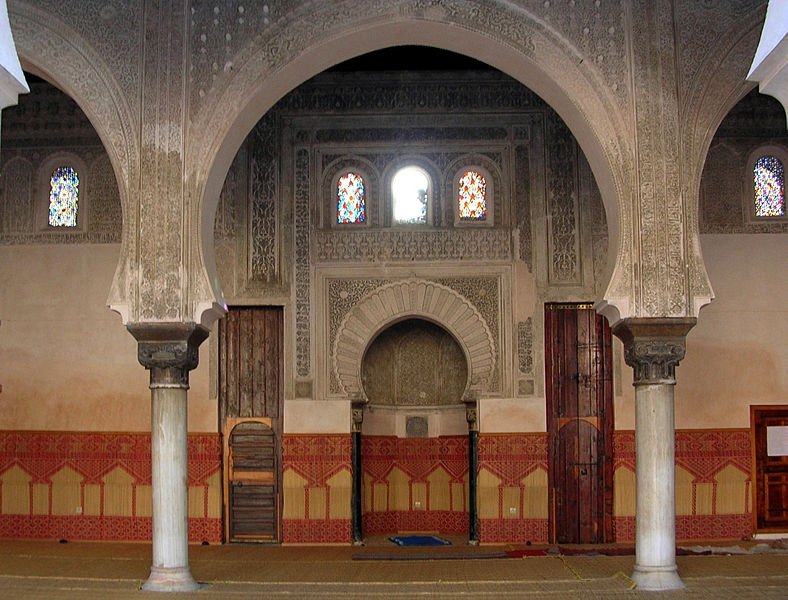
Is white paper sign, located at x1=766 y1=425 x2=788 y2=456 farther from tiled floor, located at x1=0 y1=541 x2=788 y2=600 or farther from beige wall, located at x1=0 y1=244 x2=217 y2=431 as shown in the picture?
beige wall, located at x1=0 y1=244 x2=217 y2=431

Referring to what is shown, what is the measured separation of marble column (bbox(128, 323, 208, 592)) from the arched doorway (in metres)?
3.69

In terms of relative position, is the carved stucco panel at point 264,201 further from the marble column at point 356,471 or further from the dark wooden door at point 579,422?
the dark wooden door at point 579,422

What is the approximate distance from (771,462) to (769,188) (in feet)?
9.65

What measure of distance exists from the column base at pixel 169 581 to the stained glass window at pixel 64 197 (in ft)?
16.1

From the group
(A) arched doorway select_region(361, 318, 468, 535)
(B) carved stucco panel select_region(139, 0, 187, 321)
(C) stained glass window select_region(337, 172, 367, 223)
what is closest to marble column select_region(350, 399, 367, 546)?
(A) arched doorway select_region(361, 318, 468, 535)

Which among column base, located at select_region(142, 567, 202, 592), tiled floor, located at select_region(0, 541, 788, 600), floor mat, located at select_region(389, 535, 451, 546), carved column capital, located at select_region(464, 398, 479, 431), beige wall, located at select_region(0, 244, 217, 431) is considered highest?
beige wall, located at select_region(0, 244, 217, 431)

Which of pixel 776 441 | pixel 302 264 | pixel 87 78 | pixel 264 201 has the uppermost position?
pixel 87 78

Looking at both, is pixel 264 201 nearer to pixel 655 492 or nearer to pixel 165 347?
pixel 165 347

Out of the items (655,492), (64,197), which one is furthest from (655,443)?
(64,197)

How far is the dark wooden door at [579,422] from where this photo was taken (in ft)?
39.5

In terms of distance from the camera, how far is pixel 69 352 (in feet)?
40.1

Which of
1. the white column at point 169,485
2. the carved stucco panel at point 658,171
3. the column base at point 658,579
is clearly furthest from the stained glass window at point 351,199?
the column base at point 658,579

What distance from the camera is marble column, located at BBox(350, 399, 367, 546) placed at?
1202cm

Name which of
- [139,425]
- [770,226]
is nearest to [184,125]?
[139,425]
